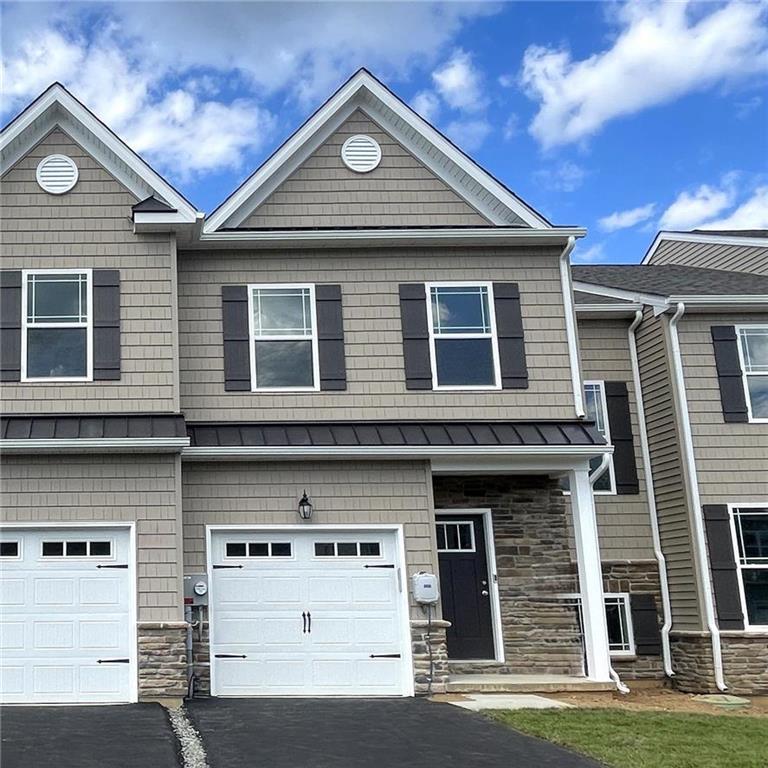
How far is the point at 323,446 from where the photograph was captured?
41.4 feet

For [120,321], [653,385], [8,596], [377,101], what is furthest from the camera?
[653,385]

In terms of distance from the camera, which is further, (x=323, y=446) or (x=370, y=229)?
(x=370, y=229)

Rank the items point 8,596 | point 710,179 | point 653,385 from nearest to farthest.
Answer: point 8,596
point 653,385
point 710,179

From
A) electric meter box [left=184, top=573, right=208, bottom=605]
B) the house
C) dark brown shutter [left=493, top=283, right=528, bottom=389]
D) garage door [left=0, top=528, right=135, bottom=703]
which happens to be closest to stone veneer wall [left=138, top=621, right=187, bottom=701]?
the house

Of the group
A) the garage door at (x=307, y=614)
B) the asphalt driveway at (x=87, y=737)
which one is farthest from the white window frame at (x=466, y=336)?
the asphalt driveway at (x=87, y=737)

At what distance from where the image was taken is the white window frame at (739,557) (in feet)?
47.0

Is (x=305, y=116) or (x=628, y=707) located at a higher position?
(x=305, y=116)

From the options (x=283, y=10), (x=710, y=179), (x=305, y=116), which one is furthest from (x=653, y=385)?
(x=710, y=179)

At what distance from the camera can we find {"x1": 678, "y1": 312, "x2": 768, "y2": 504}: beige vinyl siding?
1480 cm

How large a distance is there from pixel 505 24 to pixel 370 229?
A: 126 inches

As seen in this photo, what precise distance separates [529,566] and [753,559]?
10.7ft

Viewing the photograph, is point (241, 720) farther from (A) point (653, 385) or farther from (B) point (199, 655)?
(A) point (653, 385)

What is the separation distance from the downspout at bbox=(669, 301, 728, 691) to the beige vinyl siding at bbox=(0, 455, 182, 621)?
729cm

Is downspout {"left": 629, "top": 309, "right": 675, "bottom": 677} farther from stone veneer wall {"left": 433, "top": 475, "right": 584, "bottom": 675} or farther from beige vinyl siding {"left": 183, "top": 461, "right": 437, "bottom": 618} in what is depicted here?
beige vinyl siding {"left": 183, "top": 461, "right": 437, "bottom": 618}
